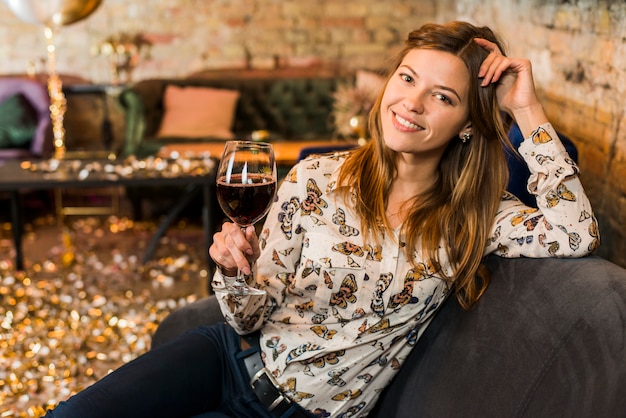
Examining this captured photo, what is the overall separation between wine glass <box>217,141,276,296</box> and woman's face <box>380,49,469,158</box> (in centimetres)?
47

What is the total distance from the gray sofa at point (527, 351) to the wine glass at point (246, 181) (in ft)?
2.05

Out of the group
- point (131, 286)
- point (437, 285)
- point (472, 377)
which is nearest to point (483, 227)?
point (437, 285)

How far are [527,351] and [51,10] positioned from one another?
13.3 ft

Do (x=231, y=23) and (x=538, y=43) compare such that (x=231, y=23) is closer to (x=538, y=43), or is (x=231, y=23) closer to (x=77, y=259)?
(x=77, y=259)

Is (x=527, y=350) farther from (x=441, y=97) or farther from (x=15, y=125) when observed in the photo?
(x=15, y=125)

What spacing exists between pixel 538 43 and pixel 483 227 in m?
2.28

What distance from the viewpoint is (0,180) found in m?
3.82

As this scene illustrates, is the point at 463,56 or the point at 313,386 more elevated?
the point at 463,56

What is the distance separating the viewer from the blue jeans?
1729 millimetres

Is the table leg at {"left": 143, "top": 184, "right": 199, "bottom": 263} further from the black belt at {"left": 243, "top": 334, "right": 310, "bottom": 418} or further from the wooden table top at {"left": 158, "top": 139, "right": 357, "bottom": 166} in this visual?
the black belt at {"left": 243, "top": 334, "right": 310, "bottom": 418}

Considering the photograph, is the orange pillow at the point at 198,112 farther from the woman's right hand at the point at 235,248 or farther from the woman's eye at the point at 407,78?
the woman's right hand at the point at 235,248

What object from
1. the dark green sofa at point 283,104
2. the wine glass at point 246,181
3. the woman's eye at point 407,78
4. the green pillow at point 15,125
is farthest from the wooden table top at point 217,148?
the wine glass at point 246,181

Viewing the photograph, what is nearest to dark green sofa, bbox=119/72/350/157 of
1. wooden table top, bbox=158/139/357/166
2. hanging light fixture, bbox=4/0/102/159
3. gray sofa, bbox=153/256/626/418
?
wooden table top, bbox=158/139/357/166

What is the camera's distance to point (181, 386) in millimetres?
1854
